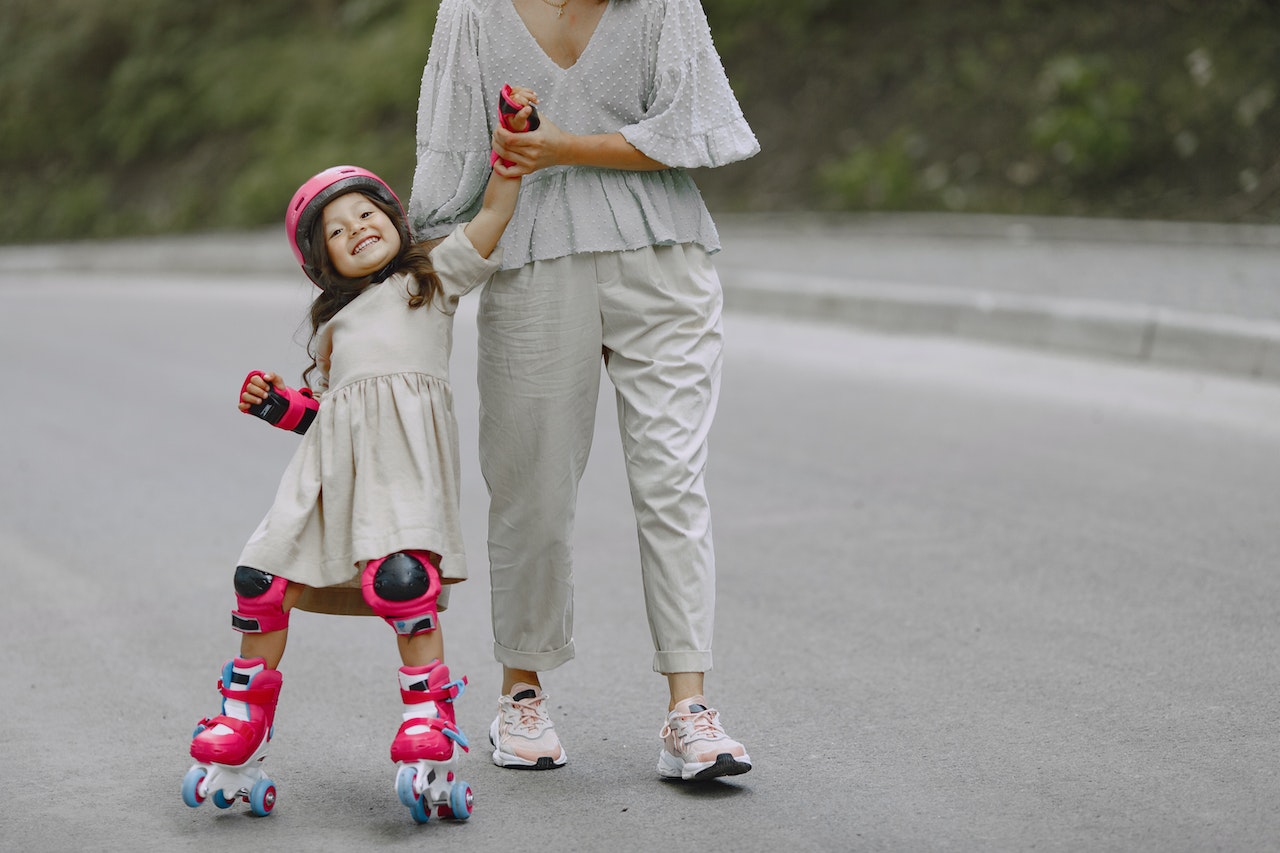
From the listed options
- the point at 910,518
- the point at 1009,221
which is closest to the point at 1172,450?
the point at 910,518

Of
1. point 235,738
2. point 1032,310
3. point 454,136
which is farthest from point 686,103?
point 1032,310

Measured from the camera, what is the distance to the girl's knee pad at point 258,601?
3.28m

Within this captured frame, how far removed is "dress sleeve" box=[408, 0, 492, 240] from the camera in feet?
11.6

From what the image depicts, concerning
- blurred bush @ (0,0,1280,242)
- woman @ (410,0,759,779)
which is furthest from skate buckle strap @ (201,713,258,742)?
blurred bush @ (0,0,1280,242)

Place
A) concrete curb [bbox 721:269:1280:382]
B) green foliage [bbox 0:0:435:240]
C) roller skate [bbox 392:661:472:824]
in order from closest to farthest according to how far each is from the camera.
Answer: roller skate [bbox 392:661:472:824], concrete curb [bbox 721:269:1280:382], green foliage [bbox 0:0:435:240]

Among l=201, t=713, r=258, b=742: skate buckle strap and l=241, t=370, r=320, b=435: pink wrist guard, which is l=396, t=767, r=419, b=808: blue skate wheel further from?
l=241, t=370, r=320, b=435: pink wrist guard

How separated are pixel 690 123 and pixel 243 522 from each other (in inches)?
131

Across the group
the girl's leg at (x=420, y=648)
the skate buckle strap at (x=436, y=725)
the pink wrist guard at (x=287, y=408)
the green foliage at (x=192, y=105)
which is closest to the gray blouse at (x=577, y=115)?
the pink wrist guard at (x=287, y=408)

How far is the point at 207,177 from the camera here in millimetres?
22969

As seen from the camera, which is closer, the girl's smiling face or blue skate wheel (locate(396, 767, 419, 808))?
blue skate wheel (locate(396, 767, 419, 808))

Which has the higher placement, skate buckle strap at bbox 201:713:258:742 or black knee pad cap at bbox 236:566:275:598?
black knee pad cap at bbox 236:566:275:598

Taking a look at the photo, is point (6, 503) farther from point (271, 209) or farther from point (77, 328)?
point (271, 209)

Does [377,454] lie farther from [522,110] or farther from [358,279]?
[522,110]

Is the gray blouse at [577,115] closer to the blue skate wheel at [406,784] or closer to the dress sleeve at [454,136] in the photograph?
the dress sleeve at [454,136]
